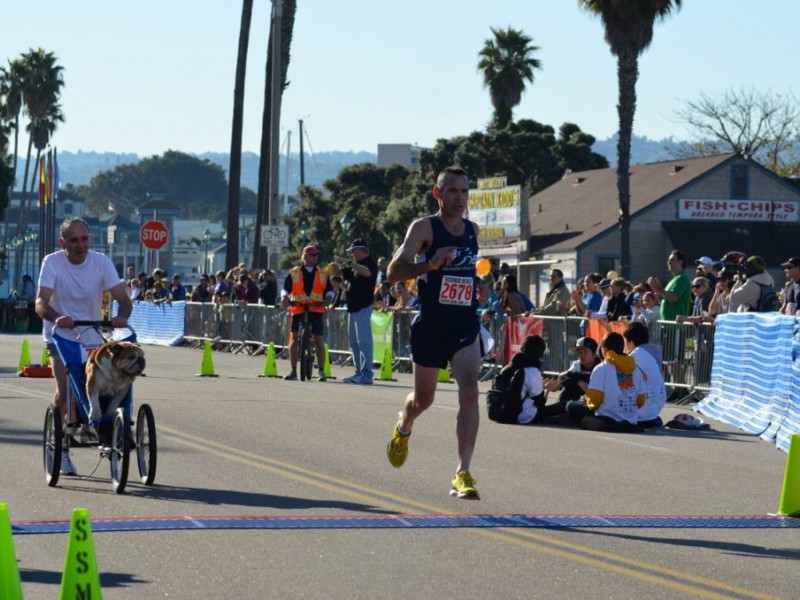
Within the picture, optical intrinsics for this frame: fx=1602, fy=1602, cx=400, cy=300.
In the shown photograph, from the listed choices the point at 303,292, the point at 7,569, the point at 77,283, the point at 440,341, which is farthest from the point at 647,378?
the point at 7,569

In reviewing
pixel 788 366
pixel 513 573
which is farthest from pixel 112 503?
pixel 788 366

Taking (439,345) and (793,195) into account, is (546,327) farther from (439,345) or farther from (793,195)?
(793,195)

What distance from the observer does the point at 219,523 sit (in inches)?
366

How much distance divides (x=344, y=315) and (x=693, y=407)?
36.6 ft

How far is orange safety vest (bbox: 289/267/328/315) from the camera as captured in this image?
23.6 metres

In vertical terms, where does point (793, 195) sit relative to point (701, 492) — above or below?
above

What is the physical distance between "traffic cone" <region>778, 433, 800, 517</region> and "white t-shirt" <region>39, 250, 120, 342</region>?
15.6ft

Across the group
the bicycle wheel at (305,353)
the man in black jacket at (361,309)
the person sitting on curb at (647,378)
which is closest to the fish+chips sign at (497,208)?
the bicycle wheel at (305,353)

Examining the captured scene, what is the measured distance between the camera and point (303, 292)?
23656 millimetres

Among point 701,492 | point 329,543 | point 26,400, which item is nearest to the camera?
point 329,543

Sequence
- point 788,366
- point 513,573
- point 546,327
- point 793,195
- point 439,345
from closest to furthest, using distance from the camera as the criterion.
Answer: point 513,573 → point 439,345 → point 788,366 → point 546,327 → point 793,195

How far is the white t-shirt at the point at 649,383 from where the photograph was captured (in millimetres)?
16547

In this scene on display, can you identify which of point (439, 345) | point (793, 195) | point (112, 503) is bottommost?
point (112, 503)

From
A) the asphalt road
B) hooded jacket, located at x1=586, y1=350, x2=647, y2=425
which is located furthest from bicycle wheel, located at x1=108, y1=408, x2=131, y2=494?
hooded jacket, located at x1=586, y1=350, x2=647, y2=425
